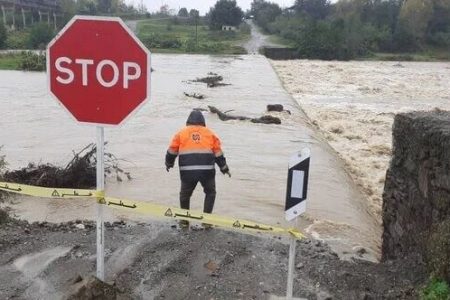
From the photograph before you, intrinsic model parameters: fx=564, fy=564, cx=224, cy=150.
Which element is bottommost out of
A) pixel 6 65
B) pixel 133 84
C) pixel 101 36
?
pixel 6 65

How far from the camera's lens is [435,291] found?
454 cm

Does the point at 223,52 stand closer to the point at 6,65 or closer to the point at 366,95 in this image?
the point at 6,65

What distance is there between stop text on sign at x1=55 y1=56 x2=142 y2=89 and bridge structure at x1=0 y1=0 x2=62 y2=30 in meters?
90.7

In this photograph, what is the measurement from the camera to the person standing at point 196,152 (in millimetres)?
7535

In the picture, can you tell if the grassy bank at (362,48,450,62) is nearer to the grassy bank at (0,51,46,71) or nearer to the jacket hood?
the grassy bank at (0,51,46,71)

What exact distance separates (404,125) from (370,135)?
1426 centimetres

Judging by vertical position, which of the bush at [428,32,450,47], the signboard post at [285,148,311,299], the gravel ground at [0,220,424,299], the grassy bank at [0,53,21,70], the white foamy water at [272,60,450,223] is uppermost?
the bush at [428,32,450,47]

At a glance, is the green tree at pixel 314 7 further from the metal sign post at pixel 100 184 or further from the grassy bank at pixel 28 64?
the metal sign post at pixel 100 184

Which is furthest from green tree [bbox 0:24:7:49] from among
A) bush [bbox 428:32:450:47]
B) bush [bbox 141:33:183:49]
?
bush [bbox 428:32:450:47]

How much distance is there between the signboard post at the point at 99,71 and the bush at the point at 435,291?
109 inches

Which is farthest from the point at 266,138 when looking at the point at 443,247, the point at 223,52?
the point at 223,52

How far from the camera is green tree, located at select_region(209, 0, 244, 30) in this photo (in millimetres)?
109750

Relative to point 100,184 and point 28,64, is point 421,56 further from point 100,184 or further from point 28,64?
point 100,184

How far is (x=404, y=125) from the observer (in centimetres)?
668
